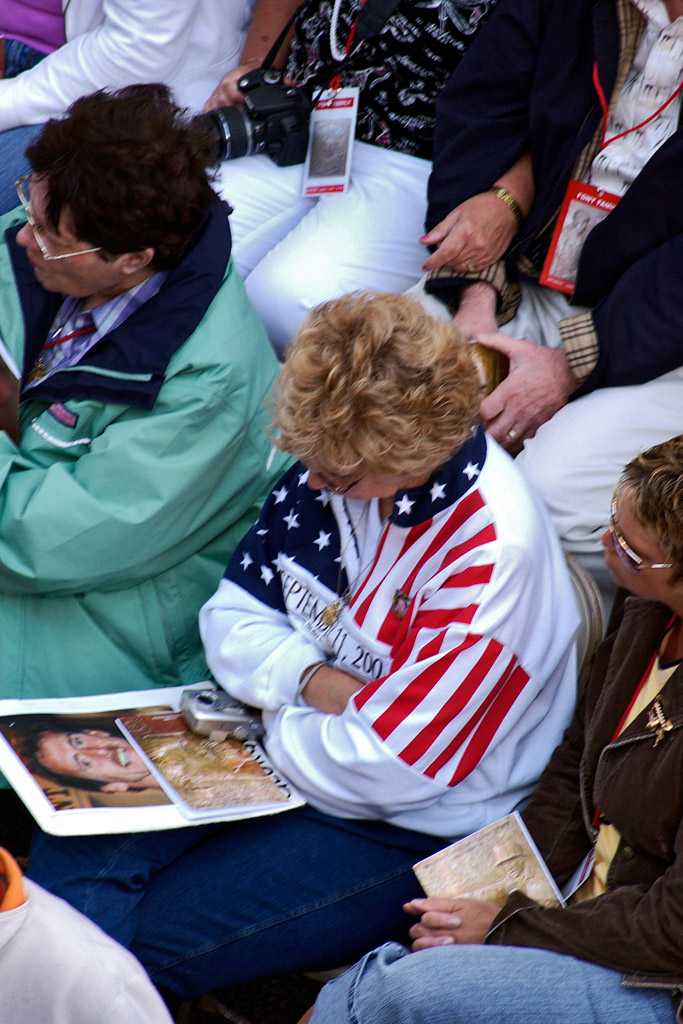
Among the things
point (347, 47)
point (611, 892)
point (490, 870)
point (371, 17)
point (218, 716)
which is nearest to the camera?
point (611, 892)

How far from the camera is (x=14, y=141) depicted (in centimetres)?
329

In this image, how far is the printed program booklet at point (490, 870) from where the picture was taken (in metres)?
1.87

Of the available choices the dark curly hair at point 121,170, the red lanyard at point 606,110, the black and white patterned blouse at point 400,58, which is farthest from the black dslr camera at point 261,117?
the red lanyard at point 606,110

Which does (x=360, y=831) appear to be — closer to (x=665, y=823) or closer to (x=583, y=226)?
(x=665, y=823)

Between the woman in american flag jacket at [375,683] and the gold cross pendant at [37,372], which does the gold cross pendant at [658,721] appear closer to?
the woman in american flag jacket at [375,683]

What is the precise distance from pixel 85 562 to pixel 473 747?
889 millimetres

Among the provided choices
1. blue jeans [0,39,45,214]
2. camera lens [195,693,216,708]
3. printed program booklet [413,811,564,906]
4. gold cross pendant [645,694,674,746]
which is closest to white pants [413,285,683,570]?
gold cross pendant [645,694,674,746]

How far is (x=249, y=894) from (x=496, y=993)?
0.52 metres

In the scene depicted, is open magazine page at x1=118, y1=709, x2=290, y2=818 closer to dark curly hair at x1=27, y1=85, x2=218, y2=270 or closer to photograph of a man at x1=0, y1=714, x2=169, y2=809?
photograph of a man at x1=0, y1=714, x2=169, y2=809

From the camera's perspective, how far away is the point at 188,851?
212 centimetres

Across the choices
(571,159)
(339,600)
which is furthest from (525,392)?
(339,600)

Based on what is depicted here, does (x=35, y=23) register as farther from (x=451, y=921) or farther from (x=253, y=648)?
(x=451, y=921)

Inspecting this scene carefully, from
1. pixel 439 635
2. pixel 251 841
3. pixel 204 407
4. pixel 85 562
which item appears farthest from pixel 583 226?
pixel 251 841

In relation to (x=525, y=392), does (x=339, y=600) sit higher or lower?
lower
